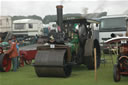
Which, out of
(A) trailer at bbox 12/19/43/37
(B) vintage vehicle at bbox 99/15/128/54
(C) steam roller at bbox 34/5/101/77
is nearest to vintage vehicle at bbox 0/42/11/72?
(C) steam roller at bbox 34/5/101/77

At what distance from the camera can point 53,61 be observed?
26.8ft

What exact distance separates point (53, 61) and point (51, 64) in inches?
4.4

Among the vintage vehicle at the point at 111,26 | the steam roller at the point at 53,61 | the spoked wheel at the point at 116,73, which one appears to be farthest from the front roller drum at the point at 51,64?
the vintage vehicle at the point at 111,26

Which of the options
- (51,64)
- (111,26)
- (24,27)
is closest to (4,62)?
(51,64)

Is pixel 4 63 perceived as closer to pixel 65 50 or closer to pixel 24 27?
pixel 65 50

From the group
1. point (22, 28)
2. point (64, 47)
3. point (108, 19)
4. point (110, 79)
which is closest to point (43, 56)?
point (64, 47)

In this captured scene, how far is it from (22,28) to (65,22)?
58.1ft

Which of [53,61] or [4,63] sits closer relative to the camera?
[53,61]

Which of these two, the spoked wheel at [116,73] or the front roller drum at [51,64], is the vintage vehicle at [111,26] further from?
the spoked wheel at [116,73]

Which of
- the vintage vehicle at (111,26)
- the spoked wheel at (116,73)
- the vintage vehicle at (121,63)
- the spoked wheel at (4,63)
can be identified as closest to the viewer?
the spoked wheel at (116,73)

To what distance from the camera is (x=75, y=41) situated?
9641mm

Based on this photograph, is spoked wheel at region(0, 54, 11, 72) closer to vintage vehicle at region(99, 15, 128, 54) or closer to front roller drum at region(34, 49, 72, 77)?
front roller drum at region(34, 49, 72, 77)

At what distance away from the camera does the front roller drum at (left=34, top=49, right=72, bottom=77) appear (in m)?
8.12

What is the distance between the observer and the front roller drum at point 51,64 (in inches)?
320
